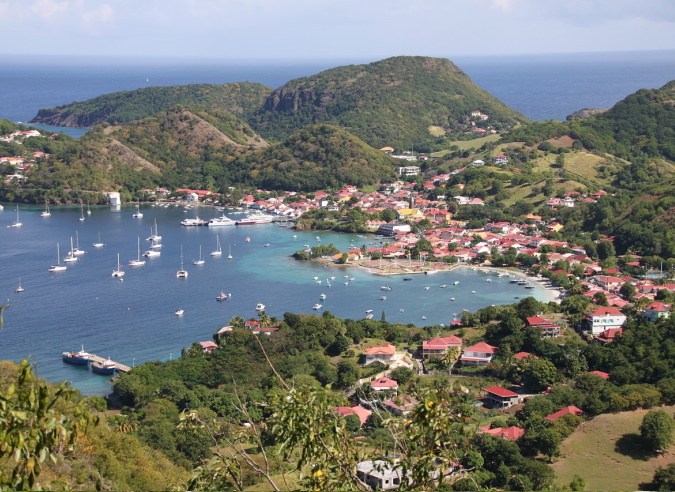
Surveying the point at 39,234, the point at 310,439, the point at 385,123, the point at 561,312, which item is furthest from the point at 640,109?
the point at 310,439

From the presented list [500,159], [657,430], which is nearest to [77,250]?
[500,159]

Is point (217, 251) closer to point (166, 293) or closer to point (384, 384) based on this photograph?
point (166, 293)

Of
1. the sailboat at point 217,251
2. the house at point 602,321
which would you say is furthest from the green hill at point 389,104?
the house at point 602,321

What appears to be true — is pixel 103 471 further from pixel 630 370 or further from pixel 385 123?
pixel 385 123

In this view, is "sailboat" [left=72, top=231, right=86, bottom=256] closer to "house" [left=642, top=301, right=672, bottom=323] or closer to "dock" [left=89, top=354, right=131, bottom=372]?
"dock" [left=89, top=354, right=131, bottom=372]

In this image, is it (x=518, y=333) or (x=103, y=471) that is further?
(x=518, y=333)

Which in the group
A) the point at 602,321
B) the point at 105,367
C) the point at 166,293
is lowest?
the point at 105,367
